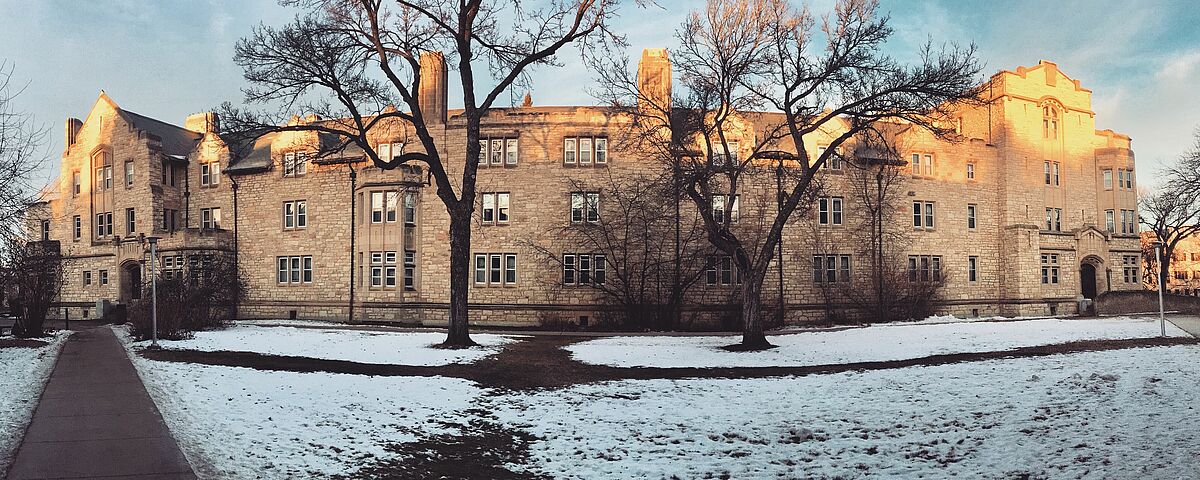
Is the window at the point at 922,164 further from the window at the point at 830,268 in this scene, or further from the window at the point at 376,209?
the window at the point at 376,209

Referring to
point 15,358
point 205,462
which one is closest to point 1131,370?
point 205,462

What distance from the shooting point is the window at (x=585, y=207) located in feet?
100

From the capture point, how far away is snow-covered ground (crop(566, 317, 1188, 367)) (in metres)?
16.6

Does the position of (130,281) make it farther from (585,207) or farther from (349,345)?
(585,207)

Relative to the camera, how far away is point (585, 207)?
30547 millimetres

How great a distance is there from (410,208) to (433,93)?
219 inches

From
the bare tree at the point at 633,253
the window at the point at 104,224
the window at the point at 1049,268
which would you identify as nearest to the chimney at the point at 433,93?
the bare tree at the point at 633,253

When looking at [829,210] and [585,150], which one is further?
[829,210]

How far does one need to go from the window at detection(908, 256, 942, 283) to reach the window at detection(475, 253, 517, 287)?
19.8m

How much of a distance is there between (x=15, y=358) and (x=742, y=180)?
26437mm

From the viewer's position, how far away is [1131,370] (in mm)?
11805

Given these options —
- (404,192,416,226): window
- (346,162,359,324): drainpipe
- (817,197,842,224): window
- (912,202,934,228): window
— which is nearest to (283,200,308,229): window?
(346,162,359,324): drainpipe

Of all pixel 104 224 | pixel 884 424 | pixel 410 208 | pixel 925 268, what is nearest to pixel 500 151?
pixel 410 208

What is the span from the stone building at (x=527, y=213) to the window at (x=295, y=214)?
0.34ft
